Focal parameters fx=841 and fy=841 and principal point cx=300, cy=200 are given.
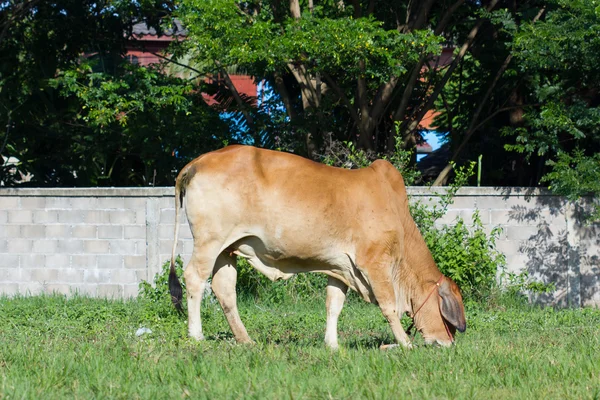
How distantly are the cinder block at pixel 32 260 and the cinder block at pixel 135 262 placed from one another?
130 cm

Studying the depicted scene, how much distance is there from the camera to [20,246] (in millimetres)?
12477

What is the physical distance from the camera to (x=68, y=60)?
16125 mm

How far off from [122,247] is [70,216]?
3.11ft

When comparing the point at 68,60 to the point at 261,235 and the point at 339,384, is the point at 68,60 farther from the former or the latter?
the point at 339,384

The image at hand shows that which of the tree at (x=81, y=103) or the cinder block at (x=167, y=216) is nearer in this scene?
the cinder block at (x=167, y=216)

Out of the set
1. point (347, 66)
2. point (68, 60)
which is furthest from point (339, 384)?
point (68, 60)

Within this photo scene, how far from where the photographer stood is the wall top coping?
38.8 ft

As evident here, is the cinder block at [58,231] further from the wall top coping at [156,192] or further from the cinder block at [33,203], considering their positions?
the wall top coping at [156,192]

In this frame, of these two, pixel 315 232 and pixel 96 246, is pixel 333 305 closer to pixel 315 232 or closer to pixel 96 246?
pixel 315 232

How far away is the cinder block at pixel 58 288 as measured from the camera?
12258 millimetres

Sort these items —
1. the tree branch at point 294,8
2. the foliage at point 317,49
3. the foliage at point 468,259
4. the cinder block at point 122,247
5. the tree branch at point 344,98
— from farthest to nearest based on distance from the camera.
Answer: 1. the tree branch at point 344,98
2. the tree branch at point 294,8
3. the cinder block at point 122,247
4. the foliage at point 317,49
5. the foliage at point 468,259

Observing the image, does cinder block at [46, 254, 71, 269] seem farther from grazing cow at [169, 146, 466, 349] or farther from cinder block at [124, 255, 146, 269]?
grazing cow at [169, 146, 466, 349]

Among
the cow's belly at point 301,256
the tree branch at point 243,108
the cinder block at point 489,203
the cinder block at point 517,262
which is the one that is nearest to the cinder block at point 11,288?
the tree branch at point 243,108

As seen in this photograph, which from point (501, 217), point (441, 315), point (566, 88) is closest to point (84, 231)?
point (501, 217)
